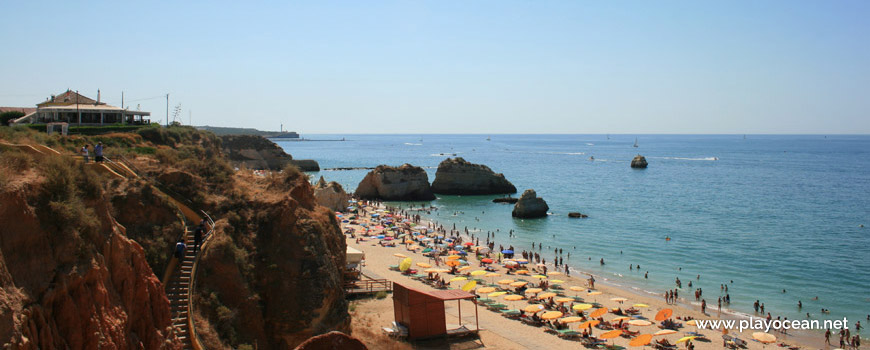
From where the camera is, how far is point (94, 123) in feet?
114

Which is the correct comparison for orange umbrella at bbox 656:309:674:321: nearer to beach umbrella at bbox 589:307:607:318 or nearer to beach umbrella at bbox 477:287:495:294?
beach umbrella at bbox 589:307:607:318

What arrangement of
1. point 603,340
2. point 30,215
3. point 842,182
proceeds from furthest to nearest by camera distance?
point 842,182 → point 603,340 → point 30,215

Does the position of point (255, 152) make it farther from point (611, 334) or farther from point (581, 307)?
point (611, 334)

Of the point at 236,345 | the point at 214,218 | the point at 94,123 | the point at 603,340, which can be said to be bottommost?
the point at 603,340

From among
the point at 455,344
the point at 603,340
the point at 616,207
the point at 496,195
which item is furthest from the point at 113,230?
the point at 496,195

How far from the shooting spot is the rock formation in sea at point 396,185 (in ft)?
253

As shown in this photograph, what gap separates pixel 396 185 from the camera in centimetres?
7719

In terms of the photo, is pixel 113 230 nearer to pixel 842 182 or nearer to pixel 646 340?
pixel 646 340

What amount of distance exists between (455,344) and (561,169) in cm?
11479

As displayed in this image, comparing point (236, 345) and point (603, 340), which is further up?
point (236, 345)

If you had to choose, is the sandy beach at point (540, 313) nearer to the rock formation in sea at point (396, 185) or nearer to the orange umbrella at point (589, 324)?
the orange umbrella at point (589, 324)

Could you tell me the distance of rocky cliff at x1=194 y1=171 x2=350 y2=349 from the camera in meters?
16.8

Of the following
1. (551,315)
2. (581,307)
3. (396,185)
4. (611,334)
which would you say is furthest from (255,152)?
(611,334)

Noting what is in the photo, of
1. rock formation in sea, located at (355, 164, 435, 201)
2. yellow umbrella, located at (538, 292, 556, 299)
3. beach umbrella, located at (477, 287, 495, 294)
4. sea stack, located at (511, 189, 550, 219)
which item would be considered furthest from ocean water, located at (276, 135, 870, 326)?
beach umbrella, located at (477, 287, 495, 294)
